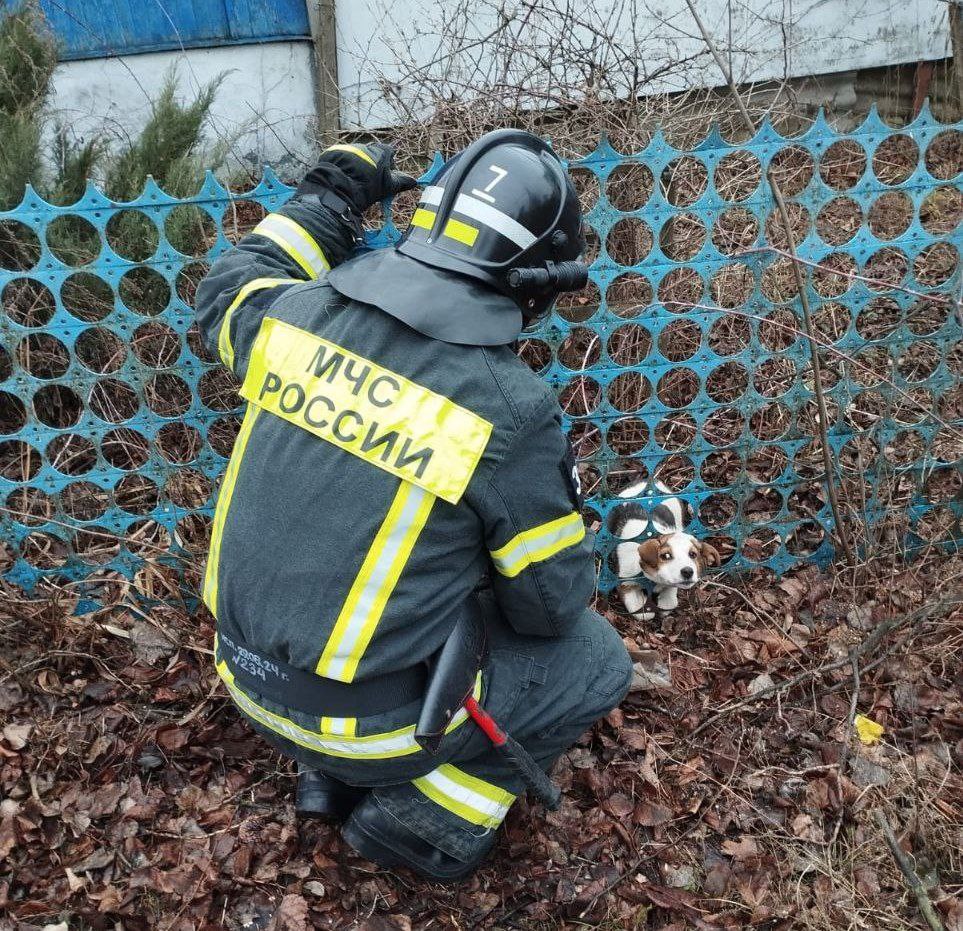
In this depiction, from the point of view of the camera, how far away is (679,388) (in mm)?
3666

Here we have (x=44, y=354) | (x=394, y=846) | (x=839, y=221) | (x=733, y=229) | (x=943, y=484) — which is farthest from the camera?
(x=839, y=221)

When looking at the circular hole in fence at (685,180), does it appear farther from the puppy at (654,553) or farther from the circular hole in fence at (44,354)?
the circular hole in fence at (44,354)

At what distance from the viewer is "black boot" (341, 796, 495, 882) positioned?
237cm

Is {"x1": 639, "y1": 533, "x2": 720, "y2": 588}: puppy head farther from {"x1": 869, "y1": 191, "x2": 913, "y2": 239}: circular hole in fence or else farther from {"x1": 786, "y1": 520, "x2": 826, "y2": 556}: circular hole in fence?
{"x1": 869, "y1": 191, "x2": 913, "y2": 239}: circular hole in fence

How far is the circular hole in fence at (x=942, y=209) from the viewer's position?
4.79m

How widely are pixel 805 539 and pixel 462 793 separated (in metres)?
1.90

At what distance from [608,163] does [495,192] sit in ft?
2.99

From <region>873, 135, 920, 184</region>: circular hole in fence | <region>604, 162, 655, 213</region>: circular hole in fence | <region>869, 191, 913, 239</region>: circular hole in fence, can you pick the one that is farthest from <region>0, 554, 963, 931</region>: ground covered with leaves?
<region>873, 135, 920, 184</region>: circular hole in fence

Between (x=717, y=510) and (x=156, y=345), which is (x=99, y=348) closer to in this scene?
(x=156, y=345)

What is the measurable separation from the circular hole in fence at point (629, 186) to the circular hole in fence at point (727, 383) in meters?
0.72

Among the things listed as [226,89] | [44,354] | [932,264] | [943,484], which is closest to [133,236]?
[44,354]

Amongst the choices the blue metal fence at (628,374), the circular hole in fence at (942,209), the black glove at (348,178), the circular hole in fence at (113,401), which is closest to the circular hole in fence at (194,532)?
the blue metal fence at (628,374)

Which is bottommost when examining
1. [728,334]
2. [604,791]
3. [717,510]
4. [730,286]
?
[604,791]

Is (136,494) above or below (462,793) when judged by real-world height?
above
